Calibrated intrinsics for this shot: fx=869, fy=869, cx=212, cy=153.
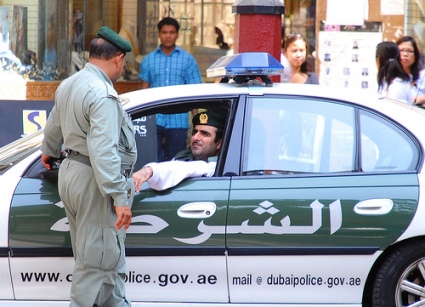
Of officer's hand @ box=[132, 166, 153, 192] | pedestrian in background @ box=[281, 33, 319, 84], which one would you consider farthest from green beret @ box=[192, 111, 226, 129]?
pedestrian in background @ box=[281, 33, 319, 84]

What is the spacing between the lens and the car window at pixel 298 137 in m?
5.00

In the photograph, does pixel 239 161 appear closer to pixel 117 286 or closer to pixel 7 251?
pixel 117 286

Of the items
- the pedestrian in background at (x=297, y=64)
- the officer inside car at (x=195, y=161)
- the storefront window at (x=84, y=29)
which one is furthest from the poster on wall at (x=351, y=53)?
the officer inside car at (x=195, y=161)

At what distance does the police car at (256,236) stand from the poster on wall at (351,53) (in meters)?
4.93

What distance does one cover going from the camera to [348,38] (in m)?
9.79

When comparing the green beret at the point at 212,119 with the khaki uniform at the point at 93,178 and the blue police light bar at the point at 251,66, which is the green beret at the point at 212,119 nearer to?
the blue police light bar at the point at 251,66

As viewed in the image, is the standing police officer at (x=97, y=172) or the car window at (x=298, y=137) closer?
the standing police officer at (x=97, y=172)

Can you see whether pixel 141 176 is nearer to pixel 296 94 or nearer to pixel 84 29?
pixel 296 94

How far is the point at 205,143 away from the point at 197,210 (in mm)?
706

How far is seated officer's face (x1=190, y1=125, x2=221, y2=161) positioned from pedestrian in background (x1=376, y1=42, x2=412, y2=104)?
2.97 m

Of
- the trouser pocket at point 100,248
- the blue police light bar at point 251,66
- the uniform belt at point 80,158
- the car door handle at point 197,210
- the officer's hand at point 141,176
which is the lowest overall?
the trouser pocket at point 100,248

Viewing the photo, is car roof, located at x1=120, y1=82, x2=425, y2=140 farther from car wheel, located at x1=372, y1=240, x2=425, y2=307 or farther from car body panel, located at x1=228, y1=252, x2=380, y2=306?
car body panel, located at x1=228, y1=252, x2=380, y2=306

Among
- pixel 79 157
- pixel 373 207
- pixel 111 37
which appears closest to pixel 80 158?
pixel 79 157

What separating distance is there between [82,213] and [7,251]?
→ 1.83 feet
